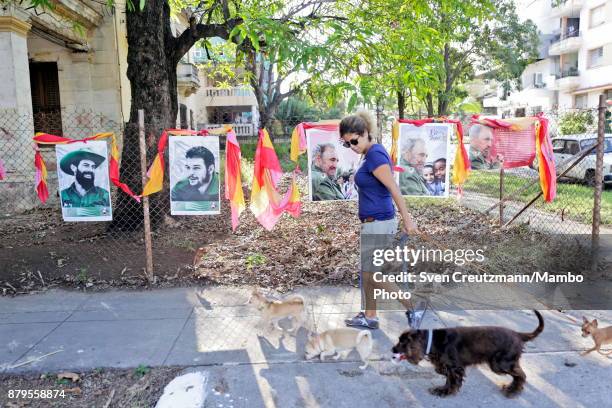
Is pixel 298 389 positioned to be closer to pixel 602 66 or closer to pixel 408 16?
pixel 408 16

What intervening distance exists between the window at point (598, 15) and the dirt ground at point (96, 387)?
3564 centimetres

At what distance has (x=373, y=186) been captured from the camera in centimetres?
366

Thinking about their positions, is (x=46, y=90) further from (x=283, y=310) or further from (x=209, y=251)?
(x=283, y=310)

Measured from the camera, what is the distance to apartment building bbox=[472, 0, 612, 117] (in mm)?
29453

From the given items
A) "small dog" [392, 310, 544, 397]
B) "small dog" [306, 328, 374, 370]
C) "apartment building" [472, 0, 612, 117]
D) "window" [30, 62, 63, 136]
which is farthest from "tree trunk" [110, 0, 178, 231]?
"apartment building" [472, 0, 612, 117]

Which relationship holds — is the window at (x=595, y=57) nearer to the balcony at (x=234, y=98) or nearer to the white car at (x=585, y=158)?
the white car at (x=585, y=158)

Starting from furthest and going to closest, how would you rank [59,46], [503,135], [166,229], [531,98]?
[531,98] < [59,46] < [166,229] < [503,135]

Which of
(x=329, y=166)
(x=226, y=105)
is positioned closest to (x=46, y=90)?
(x=329, y=166)

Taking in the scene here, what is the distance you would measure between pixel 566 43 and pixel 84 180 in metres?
37.0

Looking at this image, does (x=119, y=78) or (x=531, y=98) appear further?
(x=531, y=98)

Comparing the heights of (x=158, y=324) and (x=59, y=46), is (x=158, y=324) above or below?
below

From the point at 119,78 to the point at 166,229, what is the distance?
23.5ft

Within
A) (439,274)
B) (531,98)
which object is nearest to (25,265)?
(439,274)

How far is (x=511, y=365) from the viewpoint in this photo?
296 centimetres
